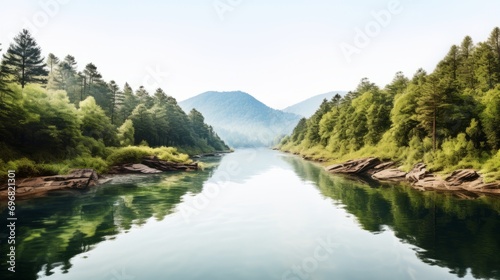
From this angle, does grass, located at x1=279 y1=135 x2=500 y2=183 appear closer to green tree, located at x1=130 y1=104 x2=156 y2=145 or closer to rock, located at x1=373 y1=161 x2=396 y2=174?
rock, located at x1=373 y1=161 x2=396 y2=174

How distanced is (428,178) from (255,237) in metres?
30.4

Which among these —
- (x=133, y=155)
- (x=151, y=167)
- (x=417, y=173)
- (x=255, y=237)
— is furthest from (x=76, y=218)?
(x=417, y=173)

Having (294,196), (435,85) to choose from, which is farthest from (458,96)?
(294,196)

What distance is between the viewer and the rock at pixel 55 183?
33625 millimetres

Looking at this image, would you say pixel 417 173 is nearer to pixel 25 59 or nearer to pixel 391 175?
pixel 391 175

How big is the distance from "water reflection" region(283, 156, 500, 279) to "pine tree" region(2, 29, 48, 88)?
55852 mm

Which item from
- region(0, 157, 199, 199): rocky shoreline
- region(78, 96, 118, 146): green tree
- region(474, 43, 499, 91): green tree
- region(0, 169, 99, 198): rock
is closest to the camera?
region(0, 157, 199, 199): rocky shoreline

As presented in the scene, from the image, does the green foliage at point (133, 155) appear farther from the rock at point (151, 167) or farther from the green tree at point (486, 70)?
the green tree at point (486, 70)

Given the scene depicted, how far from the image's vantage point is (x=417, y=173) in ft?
144

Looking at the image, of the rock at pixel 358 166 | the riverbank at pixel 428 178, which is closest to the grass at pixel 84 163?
the rock at pixel 358 166

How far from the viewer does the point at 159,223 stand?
23469mm

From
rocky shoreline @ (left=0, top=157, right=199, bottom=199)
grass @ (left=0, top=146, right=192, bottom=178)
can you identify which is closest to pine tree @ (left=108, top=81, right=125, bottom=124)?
grass @ (left=0, top=146, right=192, bottom=178)

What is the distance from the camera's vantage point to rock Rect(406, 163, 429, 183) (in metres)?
42.7

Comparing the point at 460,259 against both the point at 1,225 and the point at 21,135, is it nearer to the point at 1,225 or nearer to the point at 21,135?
the point at 1,225
